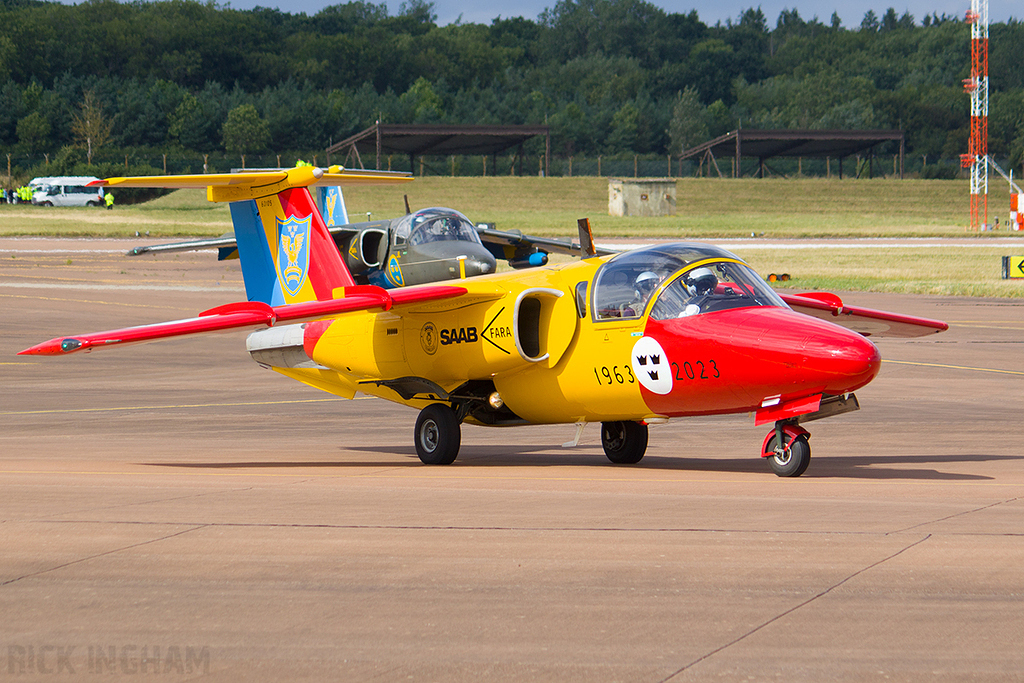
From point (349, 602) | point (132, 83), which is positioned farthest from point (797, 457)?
point (132, 83)

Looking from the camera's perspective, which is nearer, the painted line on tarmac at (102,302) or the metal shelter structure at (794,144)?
the painted line on tarmac at (102,302)

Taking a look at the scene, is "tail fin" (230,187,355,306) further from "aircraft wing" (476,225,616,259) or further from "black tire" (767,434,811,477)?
"aircraft wing" (476,225,616,259)

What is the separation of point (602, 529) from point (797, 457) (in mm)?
3695

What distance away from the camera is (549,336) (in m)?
13.8

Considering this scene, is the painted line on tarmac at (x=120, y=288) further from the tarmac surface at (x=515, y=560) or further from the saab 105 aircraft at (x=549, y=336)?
the tarmac surface at (x=515, y=560)

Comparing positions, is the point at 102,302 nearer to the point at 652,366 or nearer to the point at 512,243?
the point at 512,243

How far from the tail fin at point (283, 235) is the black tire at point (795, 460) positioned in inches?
287

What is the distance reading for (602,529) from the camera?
8.98 m

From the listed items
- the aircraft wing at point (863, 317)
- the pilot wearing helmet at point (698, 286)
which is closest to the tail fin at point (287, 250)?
the pilot wearing helmet at point (698, 286)

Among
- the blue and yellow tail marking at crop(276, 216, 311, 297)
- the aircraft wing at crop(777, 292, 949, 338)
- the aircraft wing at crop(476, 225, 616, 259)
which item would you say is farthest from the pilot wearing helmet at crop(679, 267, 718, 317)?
the aircraft wing at crop(476, 225, 616, 259)

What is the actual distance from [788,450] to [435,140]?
9783 centimetres

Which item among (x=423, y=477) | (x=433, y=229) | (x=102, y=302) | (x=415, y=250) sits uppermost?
(x=433, y=229)

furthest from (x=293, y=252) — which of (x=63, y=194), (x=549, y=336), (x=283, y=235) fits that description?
(x=63, y=194)

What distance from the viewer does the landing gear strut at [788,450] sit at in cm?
1183
